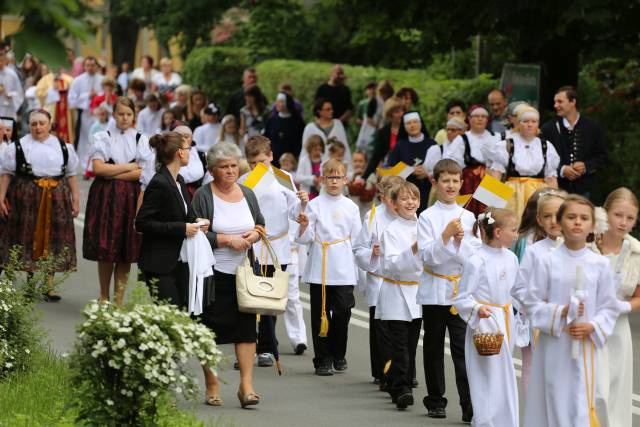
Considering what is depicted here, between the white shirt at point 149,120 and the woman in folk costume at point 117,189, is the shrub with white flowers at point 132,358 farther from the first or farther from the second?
the white shirt at point 149,120

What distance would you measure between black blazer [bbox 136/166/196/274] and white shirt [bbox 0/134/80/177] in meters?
3.79

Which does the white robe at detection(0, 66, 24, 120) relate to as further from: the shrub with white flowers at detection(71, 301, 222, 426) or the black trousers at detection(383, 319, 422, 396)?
the shrub with white flowers at detection(71, 301, 222, 426)

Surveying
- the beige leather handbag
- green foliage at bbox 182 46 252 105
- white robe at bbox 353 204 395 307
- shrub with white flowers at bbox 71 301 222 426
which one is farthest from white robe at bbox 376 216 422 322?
green foliage at bbox 182 46 252 105

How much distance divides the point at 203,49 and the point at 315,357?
24.3 metres

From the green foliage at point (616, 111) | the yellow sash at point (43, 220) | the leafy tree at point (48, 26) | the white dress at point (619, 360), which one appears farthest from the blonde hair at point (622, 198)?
the green foliage at point (616, 111)

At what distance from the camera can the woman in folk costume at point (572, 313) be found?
815 cm

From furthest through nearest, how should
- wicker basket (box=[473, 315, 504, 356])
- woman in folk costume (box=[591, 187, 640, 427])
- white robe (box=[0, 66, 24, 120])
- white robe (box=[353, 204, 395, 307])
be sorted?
white robe (box=[0, 66, 24, 120]) < white robe (box=[353, 204, 395, 307]) < wicker basket (box=[473, 315, 504, 356]) < woman in folk costume (box=[591, 187, 640, 427])

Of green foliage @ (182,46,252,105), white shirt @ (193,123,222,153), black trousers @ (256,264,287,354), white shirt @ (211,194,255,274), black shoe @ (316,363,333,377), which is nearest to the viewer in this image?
white shirt @ (211,194,255,274)

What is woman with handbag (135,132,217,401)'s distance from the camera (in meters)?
10.4

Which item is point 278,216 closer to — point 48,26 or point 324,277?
point 324,277

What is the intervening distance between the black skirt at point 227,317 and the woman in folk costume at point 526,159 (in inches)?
194

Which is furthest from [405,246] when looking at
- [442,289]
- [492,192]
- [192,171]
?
[192,171]

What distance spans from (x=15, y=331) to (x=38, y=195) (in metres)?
4.05

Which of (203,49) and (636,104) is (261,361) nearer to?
(636,104)
